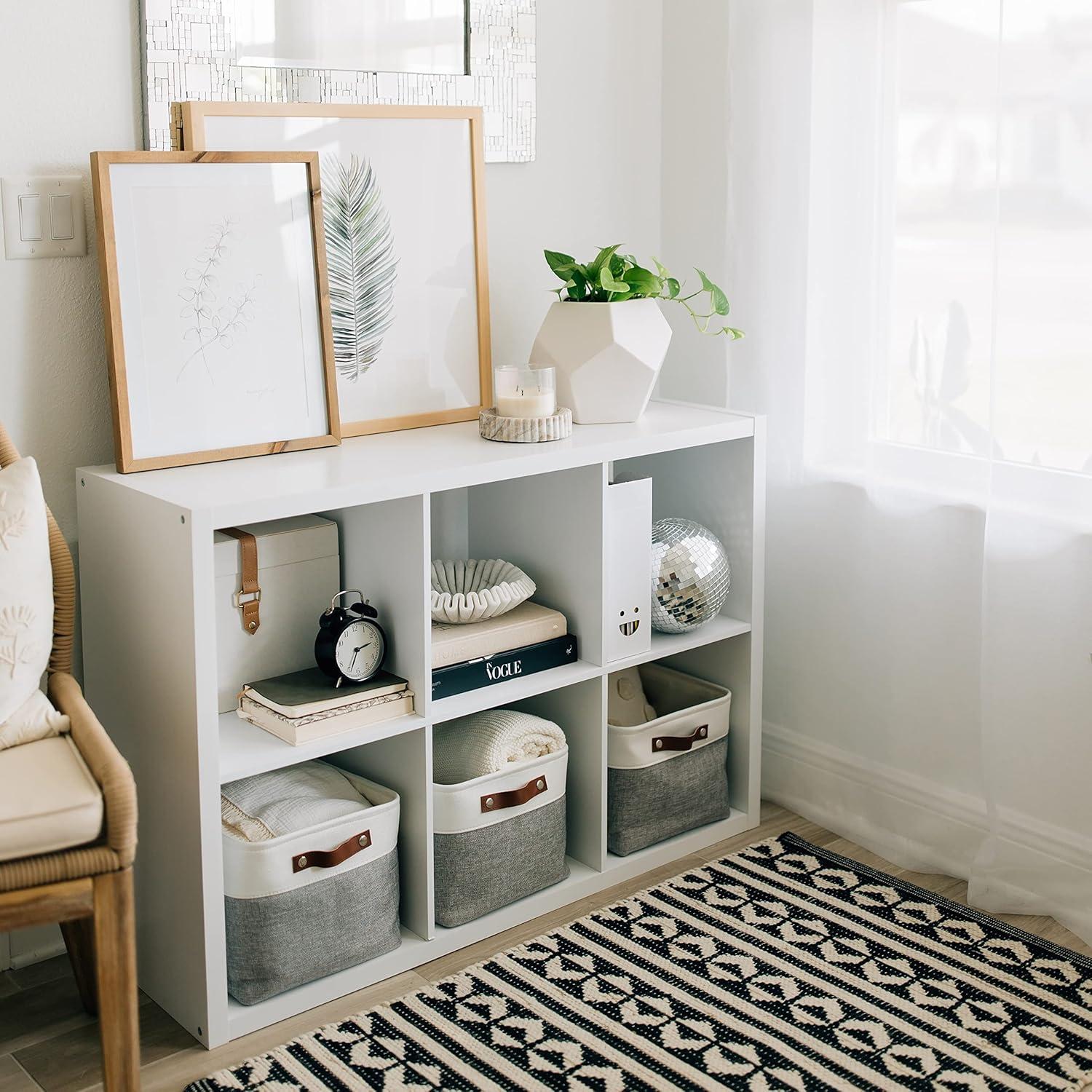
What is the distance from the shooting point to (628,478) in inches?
104

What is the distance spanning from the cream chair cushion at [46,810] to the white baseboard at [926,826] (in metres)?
1.46

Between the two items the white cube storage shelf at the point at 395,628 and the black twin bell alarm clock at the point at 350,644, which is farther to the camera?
the black twin bell alarm clock at the point at 350,644

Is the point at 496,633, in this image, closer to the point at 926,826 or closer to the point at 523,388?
the point at 523,388

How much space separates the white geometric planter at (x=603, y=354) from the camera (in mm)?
2213

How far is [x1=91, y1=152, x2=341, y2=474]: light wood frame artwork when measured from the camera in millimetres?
1869


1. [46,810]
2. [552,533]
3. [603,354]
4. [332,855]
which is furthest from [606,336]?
[46,810]

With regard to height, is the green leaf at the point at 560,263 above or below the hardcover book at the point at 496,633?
above

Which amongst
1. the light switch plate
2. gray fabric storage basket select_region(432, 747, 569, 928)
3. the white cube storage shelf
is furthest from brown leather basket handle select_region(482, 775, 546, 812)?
the light switch plate

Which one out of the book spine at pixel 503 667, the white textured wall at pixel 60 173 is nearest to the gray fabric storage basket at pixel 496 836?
the book spine at pixel 503 667

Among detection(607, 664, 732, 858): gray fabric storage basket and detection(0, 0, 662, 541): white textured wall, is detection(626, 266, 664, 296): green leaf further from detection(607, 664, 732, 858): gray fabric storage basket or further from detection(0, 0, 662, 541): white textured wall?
detection(607, 664, 732, 858): gray fabric storage basket

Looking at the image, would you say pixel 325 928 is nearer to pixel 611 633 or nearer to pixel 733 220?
pixel 611 633

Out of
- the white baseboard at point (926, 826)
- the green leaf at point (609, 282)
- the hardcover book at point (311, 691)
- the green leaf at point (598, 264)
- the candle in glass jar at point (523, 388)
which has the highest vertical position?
the green leaf at point (598, 264)

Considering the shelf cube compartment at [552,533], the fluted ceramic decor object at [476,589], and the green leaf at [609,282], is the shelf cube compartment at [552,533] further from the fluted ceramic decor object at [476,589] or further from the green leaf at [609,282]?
the green leaf at [609,282]

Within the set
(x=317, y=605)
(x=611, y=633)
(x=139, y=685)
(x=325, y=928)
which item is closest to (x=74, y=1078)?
(x=325, y=928)
